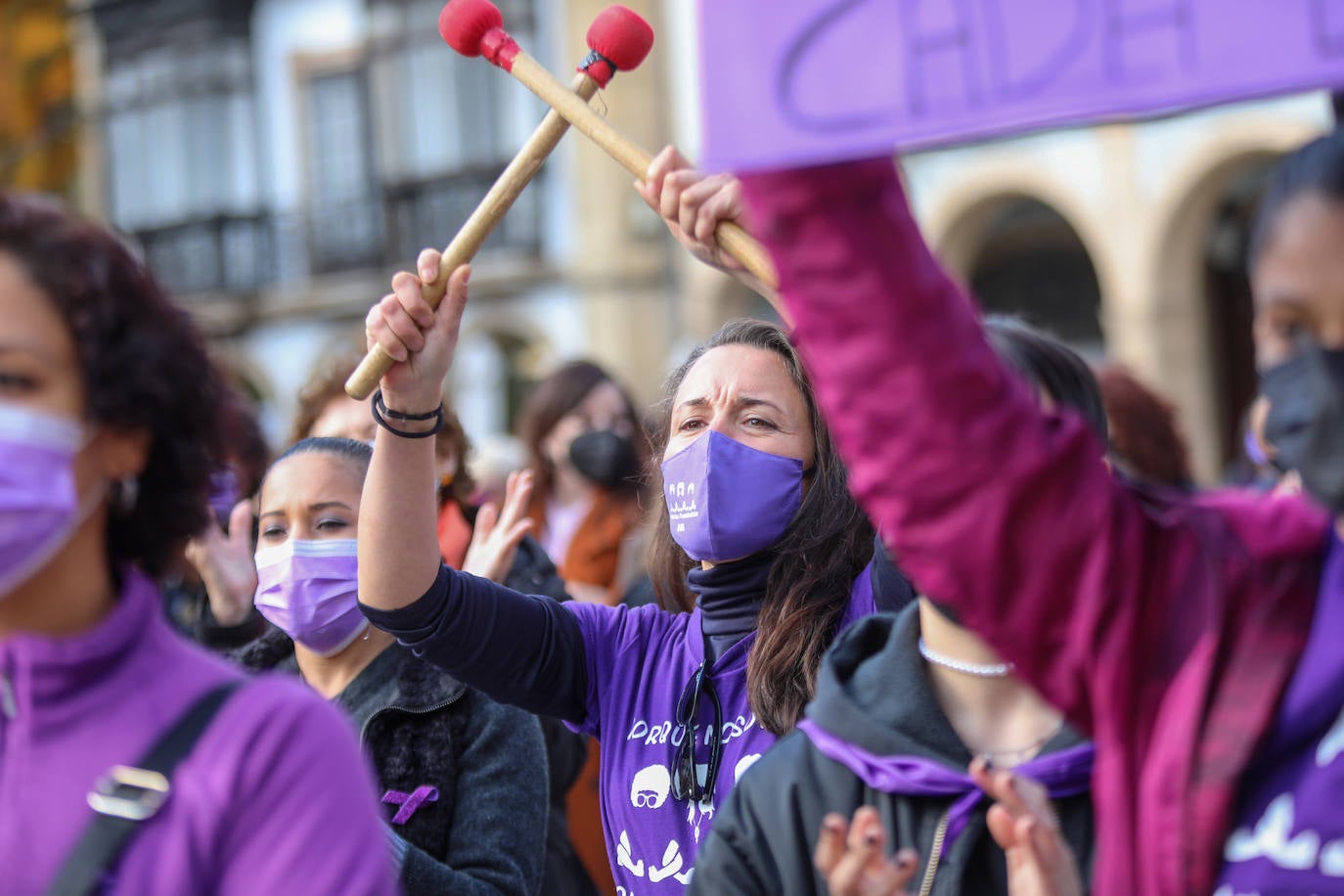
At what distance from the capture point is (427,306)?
8.88 ft

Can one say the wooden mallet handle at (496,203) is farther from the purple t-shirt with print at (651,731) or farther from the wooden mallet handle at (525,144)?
the purple t-shirt with print at (651,731)

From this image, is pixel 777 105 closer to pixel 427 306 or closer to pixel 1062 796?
pixel 1062 796

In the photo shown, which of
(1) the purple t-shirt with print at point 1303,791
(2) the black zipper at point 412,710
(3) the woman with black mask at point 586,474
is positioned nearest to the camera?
(1) the purple t-shirt with print at point 1303,791

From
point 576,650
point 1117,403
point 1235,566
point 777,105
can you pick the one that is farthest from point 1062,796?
point 1117,403

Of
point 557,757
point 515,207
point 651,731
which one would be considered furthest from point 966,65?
point 515,207

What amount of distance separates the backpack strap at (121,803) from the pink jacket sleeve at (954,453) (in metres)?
0.78

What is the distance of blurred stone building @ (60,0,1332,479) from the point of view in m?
14.1

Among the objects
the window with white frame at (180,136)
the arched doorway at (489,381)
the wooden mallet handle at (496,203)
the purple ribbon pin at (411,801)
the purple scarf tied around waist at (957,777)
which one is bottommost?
the arched doorway at (489,381)

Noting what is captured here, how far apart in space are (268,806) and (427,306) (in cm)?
120

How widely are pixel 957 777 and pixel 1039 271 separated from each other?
1516 centimetres

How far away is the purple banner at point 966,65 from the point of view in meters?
1.62

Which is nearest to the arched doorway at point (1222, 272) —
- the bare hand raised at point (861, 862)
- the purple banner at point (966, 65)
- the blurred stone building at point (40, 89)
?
the purple banner at point (966, 65)

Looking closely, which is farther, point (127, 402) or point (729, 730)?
point (729, 730)

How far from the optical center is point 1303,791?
1570mm
